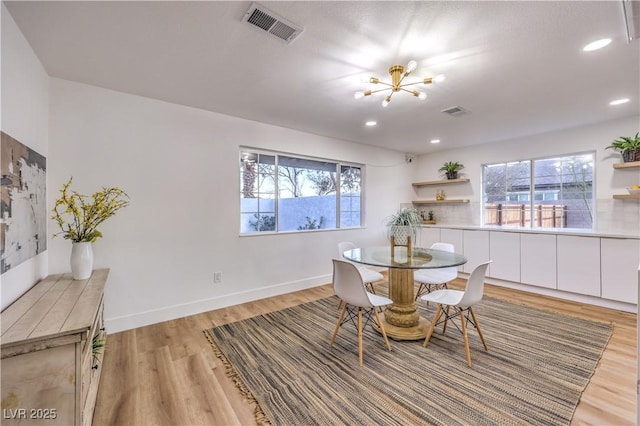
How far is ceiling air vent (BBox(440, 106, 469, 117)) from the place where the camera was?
3.14 metres

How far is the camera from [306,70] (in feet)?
7.45

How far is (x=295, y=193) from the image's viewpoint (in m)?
4.10

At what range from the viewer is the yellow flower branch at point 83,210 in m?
2.19

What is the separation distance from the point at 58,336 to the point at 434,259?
2.69 meters

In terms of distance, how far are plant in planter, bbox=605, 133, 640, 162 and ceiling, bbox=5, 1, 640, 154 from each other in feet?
1.25

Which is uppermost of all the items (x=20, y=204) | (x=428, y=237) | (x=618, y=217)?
(x=20, y=204)

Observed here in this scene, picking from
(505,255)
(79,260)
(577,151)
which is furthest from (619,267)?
(79,260)

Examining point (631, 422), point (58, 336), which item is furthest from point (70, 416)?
point (631, 422)

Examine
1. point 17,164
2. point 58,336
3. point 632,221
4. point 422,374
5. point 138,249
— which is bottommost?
point 422,374

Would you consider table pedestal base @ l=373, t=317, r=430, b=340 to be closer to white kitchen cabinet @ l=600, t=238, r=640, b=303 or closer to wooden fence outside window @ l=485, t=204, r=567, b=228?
white kitchen cabinet @ l=600, t=238, r=640, b=303

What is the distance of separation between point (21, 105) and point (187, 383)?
87.6 inches

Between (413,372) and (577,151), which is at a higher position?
(577,151)

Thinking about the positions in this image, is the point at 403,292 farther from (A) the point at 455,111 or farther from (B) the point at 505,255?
(B) the point at 505,255

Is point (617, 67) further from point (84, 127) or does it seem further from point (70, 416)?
point (84, 127)
